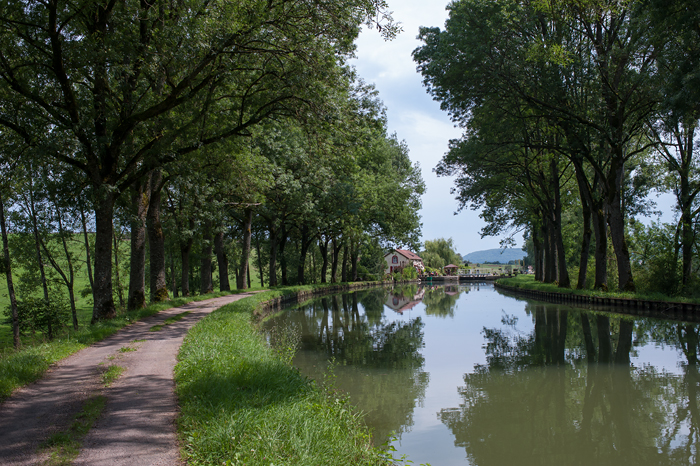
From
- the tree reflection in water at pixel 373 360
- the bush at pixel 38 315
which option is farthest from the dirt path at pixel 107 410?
the bush at pixel 38 315

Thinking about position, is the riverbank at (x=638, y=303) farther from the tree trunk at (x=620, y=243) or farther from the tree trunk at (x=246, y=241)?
the tree trunk at (x=246, y=241)

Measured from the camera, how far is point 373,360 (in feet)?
37.0

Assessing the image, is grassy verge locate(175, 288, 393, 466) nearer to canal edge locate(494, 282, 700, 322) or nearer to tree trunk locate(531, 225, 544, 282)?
canal edge locate(494, 282, 700, 322)

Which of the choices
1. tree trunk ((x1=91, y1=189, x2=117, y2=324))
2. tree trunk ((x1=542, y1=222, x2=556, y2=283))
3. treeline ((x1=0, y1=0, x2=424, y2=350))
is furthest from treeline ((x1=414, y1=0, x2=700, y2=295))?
tree trunk ((x1=91, y1=189, x2=117, y2=324))

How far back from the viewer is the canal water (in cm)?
610

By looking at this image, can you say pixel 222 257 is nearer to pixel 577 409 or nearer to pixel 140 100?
pixel 140 100

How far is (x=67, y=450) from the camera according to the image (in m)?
4.10

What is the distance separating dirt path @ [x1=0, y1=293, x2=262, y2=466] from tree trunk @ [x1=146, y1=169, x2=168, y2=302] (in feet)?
31.7

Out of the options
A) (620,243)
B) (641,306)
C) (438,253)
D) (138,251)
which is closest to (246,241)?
(138,251)

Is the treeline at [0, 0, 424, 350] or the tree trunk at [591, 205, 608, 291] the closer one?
the treeline at [0, 0, 424, 350]

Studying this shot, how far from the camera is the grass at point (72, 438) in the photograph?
154 inches

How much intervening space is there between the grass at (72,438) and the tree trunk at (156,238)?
521 inches

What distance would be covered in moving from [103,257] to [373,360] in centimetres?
773

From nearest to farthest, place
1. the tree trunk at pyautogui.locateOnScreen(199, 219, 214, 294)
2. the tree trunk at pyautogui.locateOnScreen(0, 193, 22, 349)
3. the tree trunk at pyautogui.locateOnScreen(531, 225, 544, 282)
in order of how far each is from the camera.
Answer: the tree trunk at pyautogui.locateOnScreen(0, 193, 22, 349) < the tree trunk at pyautogui.locateOnScreen(199, 219, 214, 294) < the tree trunk at pyautogui.locateOnScreen(531, 225, 544, 282)
